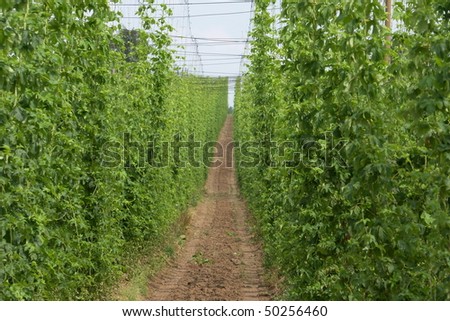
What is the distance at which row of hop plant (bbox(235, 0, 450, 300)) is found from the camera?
4.70m

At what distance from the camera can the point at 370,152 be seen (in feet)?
17.2

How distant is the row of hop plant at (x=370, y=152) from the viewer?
4.70 m

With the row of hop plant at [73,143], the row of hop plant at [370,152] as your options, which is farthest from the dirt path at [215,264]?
the row of hop plant at [370,152]

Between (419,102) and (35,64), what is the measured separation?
10.0 ft

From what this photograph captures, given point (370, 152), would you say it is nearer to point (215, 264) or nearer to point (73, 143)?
point (73, 143)

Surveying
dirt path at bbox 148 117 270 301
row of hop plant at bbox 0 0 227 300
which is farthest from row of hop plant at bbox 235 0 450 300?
dirt path at bbox 148 117 270 301

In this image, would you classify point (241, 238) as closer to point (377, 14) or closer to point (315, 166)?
point (315, 166)

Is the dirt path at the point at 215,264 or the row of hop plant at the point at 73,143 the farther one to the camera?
the dirt path at the point at 215,264

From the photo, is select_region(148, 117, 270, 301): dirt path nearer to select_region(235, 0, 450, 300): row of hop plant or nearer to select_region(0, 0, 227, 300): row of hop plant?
select_region(0, 0, 227, 300): row of hop plant

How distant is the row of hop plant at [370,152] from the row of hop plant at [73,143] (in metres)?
2.16

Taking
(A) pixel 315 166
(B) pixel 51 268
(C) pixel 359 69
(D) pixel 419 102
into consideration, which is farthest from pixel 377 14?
(B) pixel 51 268

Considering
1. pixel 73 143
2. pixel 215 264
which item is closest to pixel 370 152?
pixel 73 143

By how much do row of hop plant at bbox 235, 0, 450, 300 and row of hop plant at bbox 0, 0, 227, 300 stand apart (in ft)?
7.10

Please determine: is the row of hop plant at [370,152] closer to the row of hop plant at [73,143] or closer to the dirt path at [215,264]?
the row of hop plant at [73,143]
